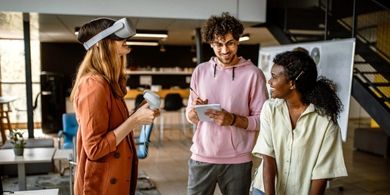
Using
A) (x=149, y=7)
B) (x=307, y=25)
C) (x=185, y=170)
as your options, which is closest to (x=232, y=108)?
(x=149, y=7)

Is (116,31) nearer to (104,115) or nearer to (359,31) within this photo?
(104,115)

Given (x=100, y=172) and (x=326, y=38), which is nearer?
(x=100, y=172)

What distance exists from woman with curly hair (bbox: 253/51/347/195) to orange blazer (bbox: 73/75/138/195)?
595 millimetres

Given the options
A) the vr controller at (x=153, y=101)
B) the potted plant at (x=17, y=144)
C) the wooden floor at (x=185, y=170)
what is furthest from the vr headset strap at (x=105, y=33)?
the wooden floor at (x=185, y=170)

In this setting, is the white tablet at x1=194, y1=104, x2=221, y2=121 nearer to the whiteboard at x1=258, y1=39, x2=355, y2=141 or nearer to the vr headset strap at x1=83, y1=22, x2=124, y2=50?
the vr headset strap at x1=83, y1=22, x2=124, y2=50

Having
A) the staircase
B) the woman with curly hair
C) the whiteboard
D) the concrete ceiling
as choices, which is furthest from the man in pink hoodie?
the concrete ceiling

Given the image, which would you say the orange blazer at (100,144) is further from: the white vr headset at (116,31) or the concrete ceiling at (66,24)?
the concrete ceiling at (66,24)

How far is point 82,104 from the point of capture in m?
1.27

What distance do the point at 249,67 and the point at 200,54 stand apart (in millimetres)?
4546

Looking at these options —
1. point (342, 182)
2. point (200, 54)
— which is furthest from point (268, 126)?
point (200, 54)

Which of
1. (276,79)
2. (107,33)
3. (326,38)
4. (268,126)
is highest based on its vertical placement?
(326,38)

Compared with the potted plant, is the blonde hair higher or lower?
higher

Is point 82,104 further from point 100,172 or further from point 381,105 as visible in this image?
point 381,105

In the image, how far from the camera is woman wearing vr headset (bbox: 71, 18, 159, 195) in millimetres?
1275
